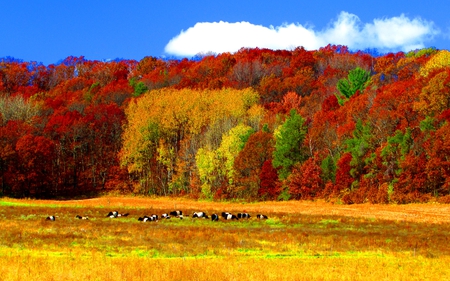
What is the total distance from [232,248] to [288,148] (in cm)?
5258

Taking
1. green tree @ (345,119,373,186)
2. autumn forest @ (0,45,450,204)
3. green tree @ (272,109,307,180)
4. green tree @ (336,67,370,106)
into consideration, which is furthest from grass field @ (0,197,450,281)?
green tree @ (336,67,370,106)

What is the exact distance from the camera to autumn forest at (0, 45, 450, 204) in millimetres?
74812

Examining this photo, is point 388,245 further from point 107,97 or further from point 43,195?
point 107,97

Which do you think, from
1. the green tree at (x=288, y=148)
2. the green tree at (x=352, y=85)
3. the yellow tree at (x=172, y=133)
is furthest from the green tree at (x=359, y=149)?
the green tree at (x=352, y=85)

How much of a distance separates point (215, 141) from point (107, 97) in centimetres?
5071

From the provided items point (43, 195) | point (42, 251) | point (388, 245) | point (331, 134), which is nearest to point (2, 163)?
point (43, 195)

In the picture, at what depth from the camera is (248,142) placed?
8744 cm

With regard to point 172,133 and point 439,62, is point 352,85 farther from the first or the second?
point 172,133

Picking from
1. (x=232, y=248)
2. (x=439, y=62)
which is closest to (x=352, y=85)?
(x=439, y=62)

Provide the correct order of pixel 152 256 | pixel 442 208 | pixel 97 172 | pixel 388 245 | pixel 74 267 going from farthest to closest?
1. pixel 97 172
2. pixel 442 208
3. pixel 388 245
4. pixel 152 256
5. pixel 74 267

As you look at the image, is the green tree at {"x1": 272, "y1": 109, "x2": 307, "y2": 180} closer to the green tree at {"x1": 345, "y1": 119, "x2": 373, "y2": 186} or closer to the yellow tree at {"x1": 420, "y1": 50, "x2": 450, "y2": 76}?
the green tree at {"x1": 345, "y1": 119, "x2": 373, "y2": 186}

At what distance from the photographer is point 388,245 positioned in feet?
112

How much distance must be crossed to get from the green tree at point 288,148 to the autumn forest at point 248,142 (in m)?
0.19

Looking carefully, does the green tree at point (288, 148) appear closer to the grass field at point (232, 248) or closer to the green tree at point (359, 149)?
the green tree at point (359, 149)
